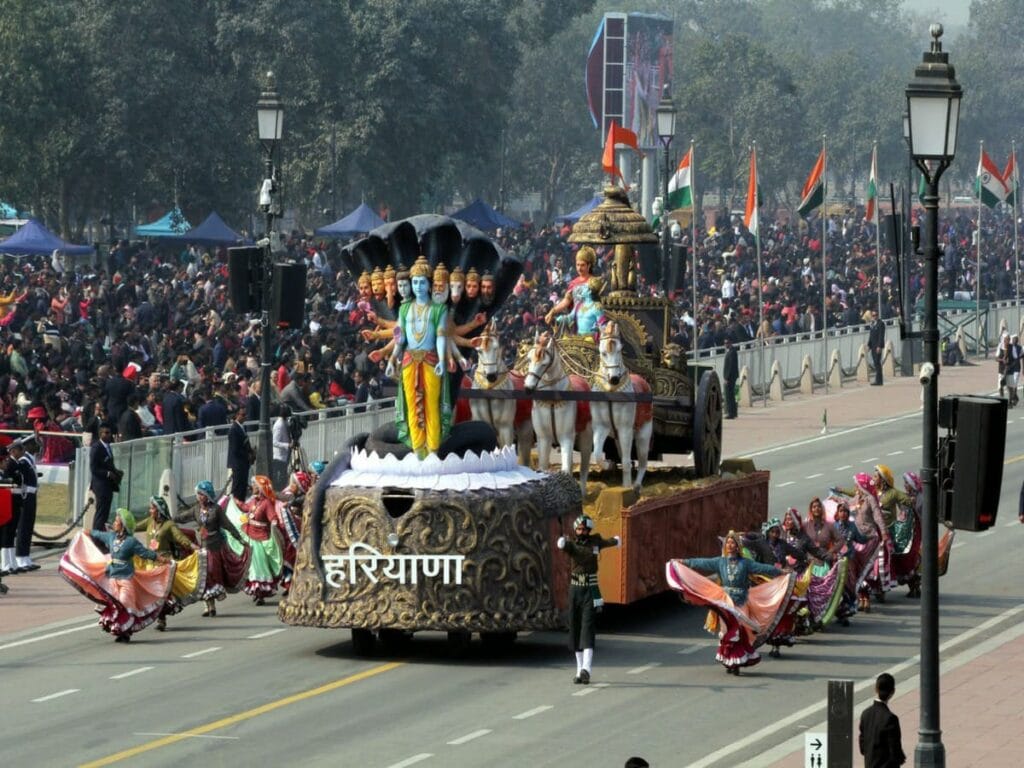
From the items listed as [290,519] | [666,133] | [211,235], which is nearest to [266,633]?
[290,519]

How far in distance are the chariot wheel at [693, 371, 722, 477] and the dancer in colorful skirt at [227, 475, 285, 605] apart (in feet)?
15.2

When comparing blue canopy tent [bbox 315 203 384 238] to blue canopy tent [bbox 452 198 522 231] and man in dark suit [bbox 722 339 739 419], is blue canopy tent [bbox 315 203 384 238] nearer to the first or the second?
blue canopy tent [bbox 452 198 522 231]

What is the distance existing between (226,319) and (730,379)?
33.2 feet

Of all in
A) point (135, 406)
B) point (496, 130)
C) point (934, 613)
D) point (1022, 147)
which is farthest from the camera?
point (1022, 147)

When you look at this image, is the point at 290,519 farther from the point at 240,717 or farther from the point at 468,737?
the point at 468,737

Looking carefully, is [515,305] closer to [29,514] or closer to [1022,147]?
[29,514]

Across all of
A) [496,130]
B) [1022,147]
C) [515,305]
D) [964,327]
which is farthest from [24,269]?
[1022,147]

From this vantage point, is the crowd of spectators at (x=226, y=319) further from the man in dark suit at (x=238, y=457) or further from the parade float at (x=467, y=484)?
the parade float at (x=467, y=484)

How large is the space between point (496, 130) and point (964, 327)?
3241cm

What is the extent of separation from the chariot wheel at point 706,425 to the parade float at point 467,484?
2.30ft

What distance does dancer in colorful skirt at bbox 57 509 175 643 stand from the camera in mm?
25797

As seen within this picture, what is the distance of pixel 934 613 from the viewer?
17.9m

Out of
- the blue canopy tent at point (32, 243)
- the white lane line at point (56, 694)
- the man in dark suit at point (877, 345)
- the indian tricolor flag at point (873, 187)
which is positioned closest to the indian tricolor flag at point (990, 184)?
the indian tricolor flag at point (873, 187)

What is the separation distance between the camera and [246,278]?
33.8 metres
